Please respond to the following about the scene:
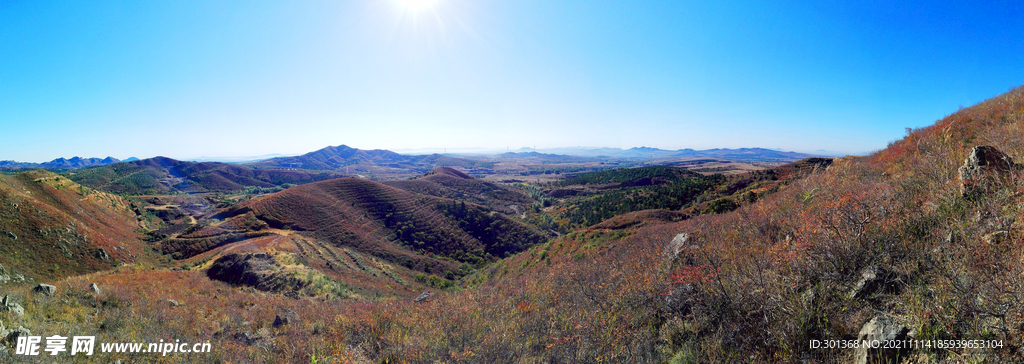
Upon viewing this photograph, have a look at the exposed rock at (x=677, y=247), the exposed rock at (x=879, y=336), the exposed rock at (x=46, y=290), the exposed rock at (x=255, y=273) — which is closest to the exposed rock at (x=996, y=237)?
the exposed rock at (x=879, y=336)

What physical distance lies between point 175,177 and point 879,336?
184523 millimetres

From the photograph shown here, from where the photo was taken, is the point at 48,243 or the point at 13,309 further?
the point at 48,243

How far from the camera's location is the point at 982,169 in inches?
209

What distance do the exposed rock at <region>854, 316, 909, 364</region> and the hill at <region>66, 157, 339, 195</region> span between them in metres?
131

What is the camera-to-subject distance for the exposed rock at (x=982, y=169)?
199 inches

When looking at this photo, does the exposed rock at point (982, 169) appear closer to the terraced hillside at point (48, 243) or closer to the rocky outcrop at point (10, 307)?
the rocky outcrop at point (10, 307)

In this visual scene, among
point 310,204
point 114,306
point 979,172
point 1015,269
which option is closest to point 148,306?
point 114,306

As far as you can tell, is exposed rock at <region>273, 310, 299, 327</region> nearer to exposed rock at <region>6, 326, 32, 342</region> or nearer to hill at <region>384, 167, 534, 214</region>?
exposed rock at <region>6, 326, 32, 342</region>

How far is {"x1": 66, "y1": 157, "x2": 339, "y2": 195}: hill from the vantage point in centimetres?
9200

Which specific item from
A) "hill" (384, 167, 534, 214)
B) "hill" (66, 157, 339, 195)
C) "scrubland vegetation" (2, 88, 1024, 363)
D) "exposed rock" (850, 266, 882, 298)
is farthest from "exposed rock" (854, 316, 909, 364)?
"hill" (66, 157, 339, 195)

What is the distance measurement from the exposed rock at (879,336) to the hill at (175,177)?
131 m

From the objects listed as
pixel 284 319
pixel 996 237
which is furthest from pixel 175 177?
pixel 996 237

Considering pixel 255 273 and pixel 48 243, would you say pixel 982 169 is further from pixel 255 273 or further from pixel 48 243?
pixel 48 243

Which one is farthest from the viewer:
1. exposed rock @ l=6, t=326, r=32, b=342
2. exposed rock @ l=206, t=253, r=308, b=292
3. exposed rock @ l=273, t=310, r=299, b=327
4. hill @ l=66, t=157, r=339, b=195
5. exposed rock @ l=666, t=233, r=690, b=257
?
hill @ l=66, t=157, r=339, b=195
